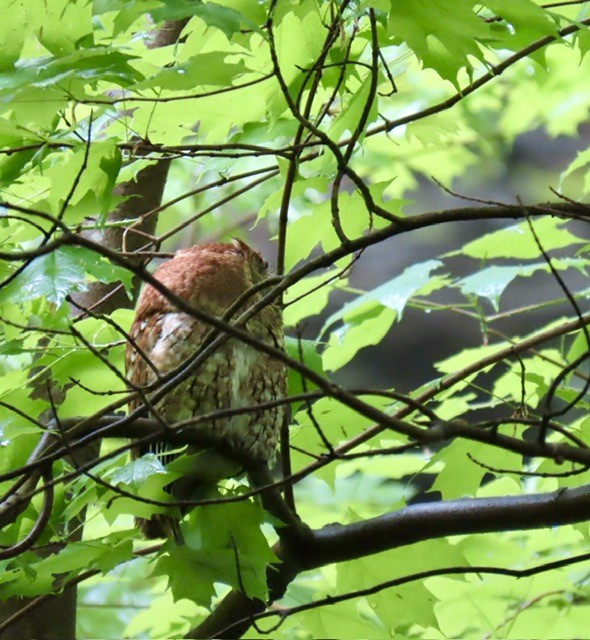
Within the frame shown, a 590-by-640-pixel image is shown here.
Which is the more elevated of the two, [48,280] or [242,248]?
[242,248]

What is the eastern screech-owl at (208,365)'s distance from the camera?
57.5 inches

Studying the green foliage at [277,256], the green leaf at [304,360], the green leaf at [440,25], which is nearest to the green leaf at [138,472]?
the green foliage at [277,256]

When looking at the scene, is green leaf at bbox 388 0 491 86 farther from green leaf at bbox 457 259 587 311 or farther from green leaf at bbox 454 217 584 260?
green leaf at bbox 454 217 584 260

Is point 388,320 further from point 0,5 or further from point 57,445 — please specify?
point 0,5

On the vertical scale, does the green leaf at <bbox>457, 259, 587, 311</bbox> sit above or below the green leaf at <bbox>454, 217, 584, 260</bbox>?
below

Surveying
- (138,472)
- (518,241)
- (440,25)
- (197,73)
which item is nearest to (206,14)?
(197,73)

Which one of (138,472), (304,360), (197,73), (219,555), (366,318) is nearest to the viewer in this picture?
(197,73)

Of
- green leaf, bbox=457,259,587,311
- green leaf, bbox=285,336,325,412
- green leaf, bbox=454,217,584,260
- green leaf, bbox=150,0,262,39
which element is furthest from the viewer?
green leaf, bbox=454,217,584,260

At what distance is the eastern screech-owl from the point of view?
1461 millimetres

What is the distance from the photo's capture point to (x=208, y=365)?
1.46 m

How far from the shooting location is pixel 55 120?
1.19m

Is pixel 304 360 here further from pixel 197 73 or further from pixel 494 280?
pixel 197 73

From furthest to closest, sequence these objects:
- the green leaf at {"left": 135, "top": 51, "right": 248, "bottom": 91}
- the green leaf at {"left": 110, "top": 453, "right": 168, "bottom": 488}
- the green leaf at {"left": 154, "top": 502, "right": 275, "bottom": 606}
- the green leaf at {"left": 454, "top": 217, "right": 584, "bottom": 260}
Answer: the green leaf at {"left": 454, "top": 217, "right": 584, "bottom": 260}
the green leaf at {"left": 154, "top": 502, "right": 275, "bottom": 606}
the green leaf at {"left": 110, "top": 453, "right": 168, "bottom": 488}
the green leaf at {"left": 135, "top": 51, "right": 248, "bottom": 91}

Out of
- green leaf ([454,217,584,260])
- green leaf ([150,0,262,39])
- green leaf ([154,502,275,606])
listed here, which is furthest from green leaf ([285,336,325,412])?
green leaf ([150,0,262,39])
